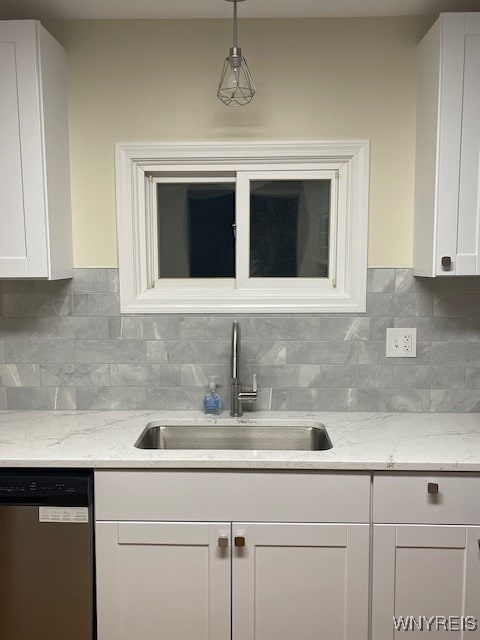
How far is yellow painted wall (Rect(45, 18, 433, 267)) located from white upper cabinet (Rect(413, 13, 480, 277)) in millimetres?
Answer: 182

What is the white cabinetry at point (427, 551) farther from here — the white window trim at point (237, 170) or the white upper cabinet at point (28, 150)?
the white upper cabinet at point (28, 150)

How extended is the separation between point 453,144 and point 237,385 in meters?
1.21

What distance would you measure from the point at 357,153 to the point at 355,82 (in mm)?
280

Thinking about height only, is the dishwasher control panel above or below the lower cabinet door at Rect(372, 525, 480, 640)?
above

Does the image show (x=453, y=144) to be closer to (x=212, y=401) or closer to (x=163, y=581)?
(x=212, y=401)

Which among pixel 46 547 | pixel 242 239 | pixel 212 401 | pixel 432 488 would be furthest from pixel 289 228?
pixel 46 547

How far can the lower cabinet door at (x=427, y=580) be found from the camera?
1.76 m

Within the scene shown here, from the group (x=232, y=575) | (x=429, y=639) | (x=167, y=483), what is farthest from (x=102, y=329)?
(x=429, y=639)

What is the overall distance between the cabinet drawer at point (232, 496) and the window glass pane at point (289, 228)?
3.00 feet

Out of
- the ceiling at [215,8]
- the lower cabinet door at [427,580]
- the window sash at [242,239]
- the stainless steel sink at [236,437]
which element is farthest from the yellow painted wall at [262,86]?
the lower cabinet door at [427,580]

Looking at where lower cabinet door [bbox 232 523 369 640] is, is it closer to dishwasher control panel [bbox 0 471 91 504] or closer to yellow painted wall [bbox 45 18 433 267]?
dishwasher control panel [bbox 0 471 91 504]

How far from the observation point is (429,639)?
1.78 metres

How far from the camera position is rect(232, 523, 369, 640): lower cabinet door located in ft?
5.83

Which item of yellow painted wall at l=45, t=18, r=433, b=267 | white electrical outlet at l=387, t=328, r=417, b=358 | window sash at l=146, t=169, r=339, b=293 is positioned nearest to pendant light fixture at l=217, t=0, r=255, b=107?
yellow painted wall at l=45, t=18, r=433, b=267
